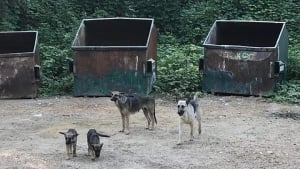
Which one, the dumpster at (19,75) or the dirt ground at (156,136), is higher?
the dumpster at (19,75)

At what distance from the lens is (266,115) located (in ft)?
34.7

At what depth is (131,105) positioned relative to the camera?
932cm

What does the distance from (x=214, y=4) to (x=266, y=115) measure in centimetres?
924

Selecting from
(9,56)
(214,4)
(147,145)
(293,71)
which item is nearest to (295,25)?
(214,4)

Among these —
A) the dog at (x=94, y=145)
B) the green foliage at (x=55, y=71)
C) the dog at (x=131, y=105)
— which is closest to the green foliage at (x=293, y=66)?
the green foliage at (x=55, y=71)

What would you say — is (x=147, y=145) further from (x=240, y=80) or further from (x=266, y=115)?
(x=240, y=80)

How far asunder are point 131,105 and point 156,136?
2.15ft

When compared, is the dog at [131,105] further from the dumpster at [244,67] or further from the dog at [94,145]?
the dumpster at [244,67]

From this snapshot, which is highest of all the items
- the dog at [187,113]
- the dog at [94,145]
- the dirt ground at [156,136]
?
the dog at [187,113]

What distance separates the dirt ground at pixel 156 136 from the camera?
766cm

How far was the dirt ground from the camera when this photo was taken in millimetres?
7656

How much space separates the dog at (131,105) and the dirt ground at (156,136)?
6.9 inches

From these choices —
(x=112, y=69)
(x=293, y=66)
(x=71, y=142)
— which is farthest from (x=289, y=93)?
(x=71, y=142)

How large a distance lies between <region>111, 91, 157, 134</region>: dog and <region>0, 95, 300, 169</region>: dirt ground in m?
0.17
